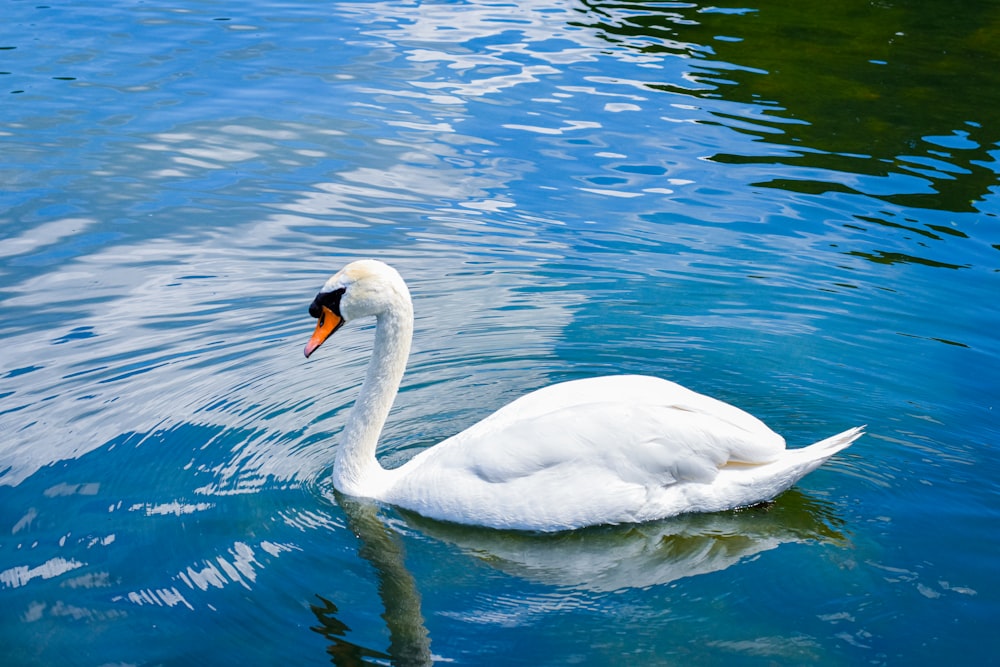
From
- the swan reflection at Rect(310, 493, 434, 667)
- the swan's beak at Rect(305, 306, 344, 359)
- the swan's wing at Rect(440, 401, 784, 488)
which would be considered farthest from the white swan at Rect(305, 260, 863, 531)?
the swan reflection at Rect(310, 493, 434, 667)

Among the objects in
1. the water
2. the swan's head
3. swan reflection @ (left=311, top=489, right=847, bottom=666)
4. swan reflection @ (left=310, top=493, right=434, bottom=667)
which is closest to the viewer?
swan reflection @ (left=310, top=493, right=434, bottom=667)

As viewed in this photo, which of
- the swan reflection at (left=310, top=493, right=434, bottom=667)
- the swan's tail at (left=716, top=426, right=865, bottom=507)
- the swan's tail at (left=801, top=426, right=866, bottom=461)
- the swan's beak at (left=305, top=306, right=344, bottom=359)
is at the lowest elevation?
the swan reflection at (left=310, top=493, right=434, bottom=667)

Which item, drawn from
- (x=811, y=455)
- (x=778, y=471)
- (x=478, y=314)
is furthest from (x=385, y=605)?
(x=478, y=314)

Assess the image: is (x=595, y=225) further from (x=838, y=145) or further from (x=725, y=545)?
(x=725, y=545)

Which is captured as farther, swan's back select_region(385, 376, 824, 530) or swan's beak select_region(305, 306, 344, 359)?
swan's beak select_region(305, 306, 344, 359)

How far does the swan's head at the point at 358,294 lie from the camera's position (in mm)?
6316

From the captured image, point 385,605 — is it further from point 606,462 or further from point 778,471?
point 778,471

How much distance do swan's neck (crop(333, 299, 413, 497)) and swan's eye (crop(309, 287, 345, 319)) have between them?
252 mm

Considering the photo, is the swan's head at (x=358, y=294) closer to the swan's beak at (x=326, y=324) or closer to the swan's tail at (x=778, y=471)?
the swan's beak at (x=326, y=324)

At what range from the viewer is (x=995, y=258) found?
9.68m

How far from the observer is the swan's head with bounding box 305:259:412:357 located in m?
6.32

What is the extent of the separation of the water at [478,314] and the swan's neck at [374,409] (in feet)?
0.50

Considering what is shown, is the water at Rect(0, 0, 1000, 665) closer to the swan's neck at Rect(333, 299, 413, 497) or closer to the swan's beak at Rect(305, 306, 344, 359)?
the swan's neck at Rect(333, 299, 413, 497)

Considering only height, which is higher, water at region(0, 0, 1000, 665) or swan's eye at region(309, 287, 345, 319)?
swan's eye at region(309, 287, 345, 319)
